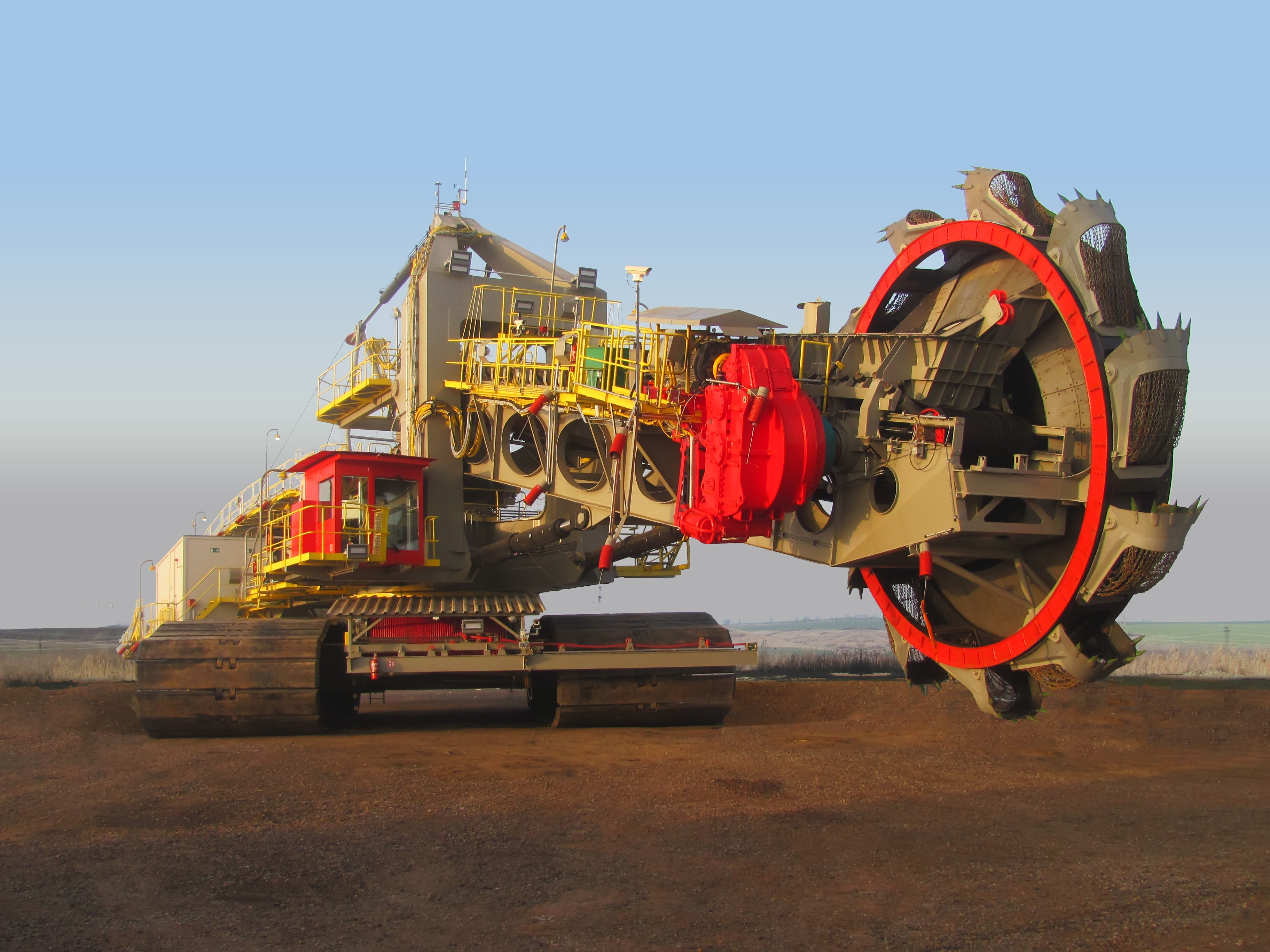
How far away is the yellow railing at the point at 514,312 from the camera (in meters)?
18.1

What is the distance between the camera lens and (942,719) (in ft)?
56.9

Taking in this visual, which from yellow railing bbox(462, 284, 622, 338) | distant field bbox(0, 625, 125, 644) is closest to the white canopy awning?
yellow railing bbox(462, 284, 622, 338)

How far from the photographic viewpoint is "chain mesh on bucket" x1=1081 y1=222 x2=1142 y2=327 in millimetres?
11203

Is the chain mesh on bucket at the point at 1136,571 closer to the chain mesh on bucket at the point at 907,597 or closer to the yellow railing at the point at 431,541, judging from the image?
the chain mesh on bucket at the point at 907,597

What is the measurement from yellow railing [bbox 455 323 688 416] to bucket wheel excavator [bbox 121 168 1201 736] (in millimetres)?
53

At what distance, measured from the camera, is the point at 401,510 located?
691 inches

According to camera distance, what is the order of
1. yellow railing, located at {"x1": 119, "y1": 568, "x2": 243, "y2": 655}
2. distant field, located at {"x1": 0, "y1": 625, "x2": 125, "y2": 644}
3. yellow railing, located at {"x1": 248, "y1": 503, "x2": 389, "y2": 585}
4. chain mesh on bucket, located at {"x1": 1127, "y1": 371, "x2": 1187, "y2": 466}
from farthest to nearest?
distant field, located at {"x1": 0, "y1": 625, "x2": 125, "y2": 644}
yellow railing, located at {"x1": 119, "y1": 568, "x2": 243, "y2": 655}
yellow railing, located at {"x1": 248, "y1": 503, "x2": 389, "y2": 585}
chain mesh on bucket, located at {"x1": 1127, "y1": 371, "x2": 1187, "y2": 466}

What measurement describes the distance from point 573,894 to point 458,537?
10.6 meters

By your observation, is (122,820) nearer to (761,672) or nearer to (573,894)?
(573,894)

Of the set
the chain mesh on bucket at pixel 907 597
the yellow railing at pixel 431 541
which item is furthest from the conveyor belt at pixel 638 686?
the chain mesh on bucket at pixel 907 597

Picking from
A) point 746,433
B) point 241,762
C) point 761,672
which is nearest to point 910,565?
point 746,433

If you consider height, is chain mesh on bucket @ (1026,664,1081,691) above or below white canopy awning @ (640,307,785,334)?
below

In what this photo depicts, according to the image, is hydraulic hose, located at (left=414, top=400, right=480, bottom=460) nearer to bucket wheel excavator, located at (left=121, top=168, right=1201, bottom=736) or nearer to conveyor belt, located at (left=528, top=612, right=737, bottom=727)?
bucket wheel excavator, located at (left=121, top=168, right=1201, bottom=736)

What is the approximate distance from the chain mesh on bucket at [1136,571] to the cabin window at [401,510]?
400 inches
